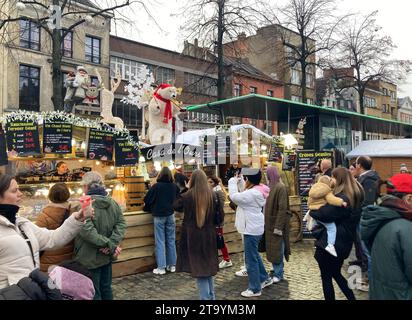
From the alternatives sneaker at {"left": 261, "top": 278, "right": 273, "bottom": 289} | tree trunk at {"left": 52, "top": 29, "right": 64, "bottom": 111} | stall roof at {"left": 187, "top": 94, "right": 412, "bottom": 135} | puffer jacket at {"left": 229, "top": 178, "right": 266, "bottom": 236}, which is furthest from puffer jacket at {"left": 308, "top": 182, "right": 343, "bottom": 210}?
tree trunk at {"left": 52, "top": 29, "right": 64, "bottom": 111}

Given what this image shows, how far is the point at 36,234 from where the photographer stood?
2910mm

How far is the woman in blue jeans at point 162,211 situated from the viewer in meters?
6.27

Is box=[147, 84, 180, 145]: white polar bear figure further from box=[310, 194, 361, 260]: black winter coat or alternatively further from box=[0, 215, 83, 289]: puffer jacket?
box=[0, 215, 83, 289]: puffer jacket

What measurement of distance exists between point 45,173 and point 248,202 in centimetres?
567

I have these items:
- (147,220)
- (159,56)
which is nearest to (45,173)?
(147,220)

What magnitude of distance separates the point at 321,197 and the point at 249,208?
107 centimetres

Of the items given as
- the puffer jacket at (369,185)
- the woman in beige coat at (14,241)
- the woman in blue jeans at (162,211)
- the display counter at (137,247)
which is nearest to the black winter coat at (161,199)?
the woman in blue jeans at (162,211)

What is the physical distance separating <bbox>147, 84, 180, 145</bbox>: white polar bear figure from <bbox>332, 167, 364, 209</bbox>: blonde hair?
653cm

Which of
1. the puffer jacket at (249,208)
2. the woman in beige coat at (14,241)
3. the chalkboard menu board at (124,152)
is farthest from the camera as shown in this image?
the chalkboard menu board at (124,152)

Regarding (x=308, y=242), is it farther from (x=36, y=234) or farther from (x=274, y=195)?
(x=36, y=234)

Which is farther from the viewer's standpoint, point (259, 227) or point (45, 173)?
point (45, 173)

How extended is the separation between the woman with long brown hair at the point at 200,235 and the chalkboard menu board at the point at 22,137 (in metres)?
3.82

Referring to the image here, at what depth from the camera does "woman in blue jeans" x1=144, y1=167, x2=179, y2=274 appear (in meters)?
6.27

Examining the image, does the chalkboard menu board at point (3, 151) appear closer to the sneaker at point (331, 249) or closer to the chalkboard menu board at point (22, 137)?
the chalkboard menu board at point (22, 137)
